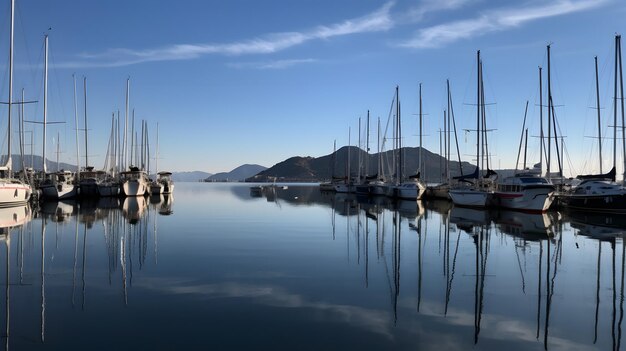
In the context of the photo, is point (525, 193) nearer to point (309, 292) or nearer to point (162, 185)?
point (309, 292)

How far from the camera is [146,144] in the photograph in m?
85.7

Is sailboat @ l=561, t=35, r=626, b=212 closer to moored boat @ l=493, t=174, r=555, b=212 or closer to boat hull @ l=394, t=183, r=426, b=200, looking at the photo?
moored boat @ l=493, t=174, r=555, b=212

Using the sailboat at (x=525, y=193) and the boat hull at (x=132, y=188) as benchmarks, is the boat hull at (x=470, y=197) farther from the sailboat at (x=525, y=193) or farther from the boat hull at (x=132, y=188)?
the boat hull at (x=132, y=188)

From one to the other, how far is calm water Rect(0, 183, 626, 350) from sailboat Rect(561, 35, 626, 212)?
16857 mm

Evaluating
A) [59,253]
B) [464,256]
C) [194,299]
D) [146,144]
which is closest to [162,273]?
[194,299]

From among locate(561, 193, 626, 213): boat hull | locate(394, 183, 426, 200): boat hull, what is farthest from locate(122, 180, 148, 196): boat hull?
locate(561, 193, 626, 213): boat hull

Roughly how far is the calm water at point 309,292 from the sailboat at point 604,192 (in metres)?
16.9

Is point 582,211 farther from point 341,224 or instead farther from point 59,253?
point 59,253

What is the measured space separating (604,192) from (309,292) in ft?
115

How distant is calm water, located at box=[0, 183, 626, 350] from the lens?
804cm

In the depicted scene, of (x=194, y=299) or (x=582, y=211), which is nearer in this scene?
(x=194, y=299)

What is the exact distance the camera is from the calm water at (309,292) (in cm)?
804

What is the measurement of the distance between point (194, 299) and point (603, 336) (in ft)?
26.0

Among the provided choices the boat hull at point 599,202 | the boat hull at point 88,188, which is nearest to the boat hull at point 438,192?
the boat hull at point 599,202
